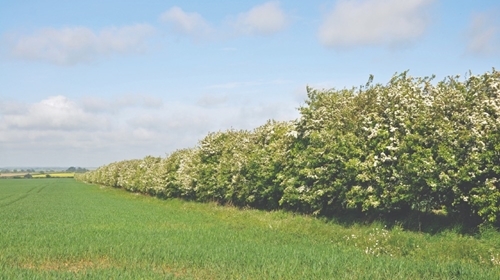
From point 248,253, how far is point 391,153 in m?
7.11

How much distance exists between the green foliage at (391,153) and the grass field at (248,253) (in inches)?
49.0

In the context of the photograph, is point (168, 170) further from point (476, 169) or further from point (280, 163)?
point (476, 169)

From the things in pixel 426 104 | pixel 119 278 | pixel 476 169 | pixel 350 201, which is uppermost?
pixel 426 104

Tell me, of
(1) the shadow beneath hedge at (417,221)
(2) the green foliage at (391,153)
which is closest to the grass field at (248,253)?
(1) the shadow beneath hedge at (417,221)

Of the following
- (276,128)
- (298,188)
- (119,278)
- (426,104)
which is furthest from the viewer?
(276,128)

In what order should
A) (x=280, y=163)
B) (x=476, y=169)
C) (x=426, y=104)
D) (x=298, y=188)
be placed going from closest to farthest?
(x=476, y=169) < (x=426, y=104) < (x=298, y=188) < (x=280, y=163)

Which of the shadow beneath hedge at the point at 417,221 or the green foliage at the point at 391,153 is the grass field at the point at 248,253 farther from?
the green foliage at the point at 391,153

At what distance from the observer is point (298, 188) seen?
22.5 metres

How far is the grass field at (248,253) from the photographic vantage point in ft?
35.0

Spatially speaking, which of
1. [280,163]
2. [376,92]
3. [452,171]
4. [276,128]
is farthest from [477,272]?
[276,128]

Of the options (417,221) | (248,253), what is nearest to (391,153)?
(417,221)

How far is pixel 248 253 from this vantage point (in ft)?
43.4

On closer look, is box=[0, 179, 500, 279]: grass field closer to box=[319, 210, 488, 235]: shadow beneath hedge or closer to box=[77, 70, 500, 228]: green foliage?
box=[319, 210, 488, 235]: shadow beneath hedge

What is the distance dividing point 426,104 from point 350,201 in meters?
4.69
